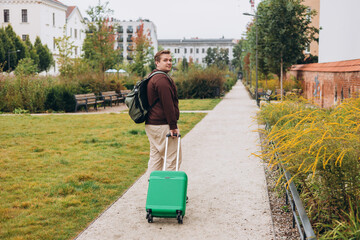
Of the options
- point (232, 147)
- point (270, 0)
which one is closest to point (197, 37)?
point (270, 0)

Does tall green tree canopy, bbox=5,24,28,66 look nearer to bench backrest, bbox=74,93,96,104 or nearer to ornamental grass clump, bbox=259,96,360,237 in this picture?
bench backrest, bbox=74,93,96,104

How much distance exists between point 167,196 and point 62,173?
3406mm

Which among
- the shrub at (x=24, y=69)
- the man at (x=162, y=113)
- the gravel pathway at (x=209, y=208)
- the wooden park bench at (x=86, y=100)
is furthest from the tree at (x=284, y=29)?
the man at (x=162, y=113)

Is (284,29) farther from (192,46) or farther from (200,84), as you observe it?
(192,46)

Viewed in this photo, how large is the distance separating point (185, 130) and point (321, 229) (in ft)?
30.0

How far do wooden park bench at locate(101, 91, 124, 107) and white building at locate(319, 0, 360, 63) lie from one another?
1138 centimetres

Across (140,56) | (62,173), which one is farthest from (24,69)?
(62,173)

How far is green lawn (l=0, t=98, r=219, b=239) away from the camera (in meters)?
4.87

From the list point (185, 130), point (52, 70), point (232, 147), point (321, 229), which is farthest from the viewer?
point (52, 70)

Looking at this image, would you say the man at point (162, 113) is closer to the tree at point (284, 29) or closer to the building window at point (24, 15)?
the tree at point (284, 29)

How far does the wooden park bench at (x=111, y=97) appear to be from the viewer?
22.6m

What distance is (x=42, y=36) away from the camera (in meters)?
59.4

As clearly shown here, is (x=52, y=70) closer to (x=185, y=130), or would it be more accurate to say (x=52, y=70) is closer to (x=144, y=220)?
(x=185, y=130)

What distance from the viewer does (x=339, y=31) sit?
54.8ft
